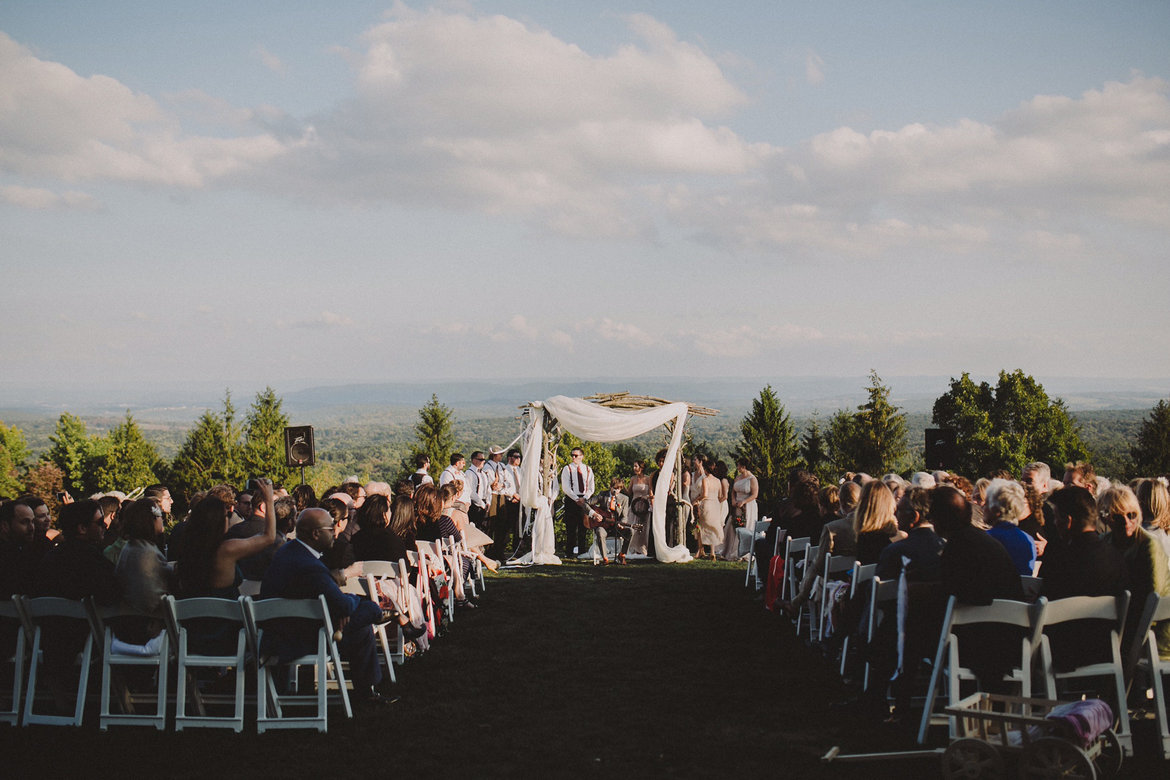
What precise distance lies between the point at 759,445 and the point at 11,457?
60.7 metres

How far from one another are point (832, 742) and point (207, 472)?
52888 mm

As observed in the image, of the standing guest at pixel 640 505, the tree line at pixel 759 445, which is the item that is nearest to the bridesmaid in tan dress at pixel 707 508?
the standing guest at pixel 640 505

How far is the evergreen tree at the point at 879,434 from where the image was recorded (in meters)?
72.7

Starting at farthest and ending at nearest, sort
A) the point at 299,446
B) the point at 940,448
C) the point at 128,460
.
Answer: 1. the point at 128,460
2. the point at 299,446
3. the point at 940,448

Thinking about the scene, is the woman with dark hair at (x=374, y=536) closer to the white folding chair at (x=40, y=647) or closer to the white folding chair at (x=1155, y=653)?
the white folding chair at (x=40, y=647)

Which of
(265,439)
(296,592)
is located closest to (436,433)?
(265,439)

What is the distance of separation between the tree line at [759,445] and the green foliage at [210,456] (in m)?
0.06

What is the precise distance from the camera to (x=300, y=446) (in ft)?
43.1

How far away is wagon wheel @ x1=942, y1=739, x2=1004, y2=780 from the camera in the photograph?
3707 millimetres

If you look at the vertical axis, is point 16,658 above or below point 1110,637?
below

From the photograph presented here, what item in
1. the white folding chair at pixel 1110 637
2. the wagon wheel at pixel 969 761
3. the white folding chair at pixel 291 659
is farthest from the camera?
the white folding chair at pixel 291 659

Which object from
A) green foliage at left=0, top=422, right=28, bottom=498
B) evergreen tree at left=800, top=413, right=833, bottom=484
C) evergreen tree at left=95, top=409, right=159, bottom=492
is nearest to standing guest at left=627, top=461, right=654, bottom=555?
evergreen tree at left=95, top=409, right=159, bottom=492

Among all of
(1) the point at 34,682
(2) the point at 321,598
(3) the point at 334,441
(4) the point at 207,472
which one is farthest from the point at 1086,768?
(3) the point at 334,441

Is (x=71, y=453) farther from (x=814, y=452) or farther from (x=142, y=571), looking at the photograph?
(x=142, y=571)
